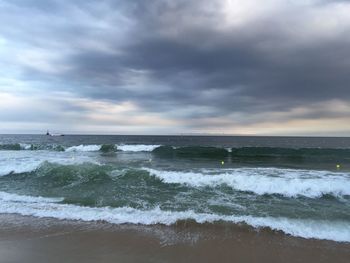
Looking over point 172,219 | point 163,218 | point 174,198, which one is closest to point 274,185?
point 174,198

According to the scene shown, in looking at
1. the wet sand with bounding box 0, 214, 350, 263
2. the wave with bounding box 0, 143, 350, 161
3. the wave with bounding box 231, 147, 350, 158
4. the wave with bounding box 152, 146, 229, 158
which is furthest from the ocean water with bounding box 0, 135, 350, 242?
the wave with bounding box 231, 147, 350, 158

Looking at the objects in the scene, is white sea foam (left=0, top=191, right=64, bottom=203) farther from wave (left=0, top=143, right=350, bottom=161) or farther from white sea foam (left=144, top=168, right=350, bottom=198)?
wave (left=0, top=143, right=350, bottom=161)

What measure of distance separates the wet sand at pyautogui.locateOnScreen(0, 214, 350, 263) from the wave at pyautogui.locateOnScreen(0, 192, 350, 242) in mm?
362

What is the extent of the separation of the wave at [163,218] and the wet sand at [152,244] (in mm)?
362

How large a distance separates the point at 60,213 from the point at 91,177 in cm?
585

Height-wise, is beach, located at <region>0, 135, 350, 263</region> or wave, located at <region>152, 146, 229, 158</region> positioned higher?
wave, located at <region>152, 146, 229, 158</region>

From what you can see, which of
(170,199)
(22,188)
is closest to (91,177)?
(22,188)

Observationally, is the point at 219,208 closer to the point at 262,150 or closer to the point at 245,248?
the point at 245,248

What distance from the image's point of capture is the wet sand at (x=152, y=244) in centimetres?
546

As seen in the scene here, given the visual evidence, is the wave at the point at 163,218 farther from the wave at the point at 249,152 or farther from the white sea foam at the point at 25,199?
the wave at the point at 249,152

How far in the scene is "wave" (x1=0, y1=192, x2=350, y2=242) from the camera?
6.96 m

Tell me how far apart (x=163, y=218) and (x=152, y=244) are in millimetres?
1788

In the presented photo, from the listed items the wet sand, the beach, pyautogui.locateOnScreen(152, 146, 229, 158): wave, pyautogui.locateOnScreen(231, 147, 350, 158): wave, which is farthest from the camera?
pyautogui.locateOnScreen(152, 146, 229, 158): wave

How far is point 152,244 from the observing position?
6.10m
